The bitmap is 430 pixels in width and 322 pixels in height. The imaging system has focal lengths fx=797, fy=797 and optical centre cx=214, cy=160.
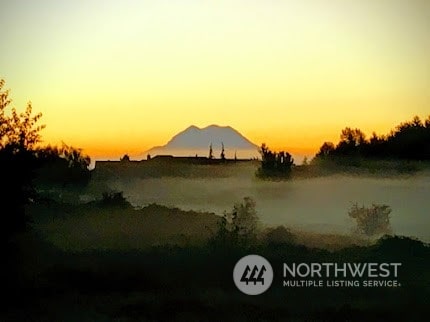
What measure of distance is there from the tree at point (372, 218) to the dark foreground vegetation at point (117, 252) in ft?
0.28

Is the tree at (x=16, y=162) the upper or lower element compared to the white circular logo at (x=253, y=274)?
upper

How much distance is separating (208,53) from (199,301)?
0.66m

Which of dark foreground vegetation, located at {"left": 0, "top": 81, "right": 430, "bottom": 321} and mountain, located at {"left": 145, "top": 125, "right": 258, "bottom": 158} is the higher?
mountain, located at {"left": 145, "top": 125, "right": 258, "bottom": 158}

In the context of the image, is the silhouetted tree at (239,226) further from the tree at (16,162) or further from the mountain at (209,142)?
the tree at (16,162)

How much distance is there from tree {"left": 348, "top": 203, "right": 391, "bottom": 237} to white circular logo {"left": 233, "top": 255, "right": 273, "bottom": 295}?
266mm

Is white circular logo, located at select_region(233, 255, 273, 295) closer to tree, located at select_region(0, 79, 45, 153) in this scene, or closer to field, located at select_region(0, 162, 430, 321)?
field, located at select_region(0, 162, 430, 321)

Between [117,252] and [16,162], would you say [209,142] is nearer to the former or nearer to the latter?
[117,252]

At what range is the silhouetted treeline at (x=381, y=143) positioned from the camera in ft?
7.00

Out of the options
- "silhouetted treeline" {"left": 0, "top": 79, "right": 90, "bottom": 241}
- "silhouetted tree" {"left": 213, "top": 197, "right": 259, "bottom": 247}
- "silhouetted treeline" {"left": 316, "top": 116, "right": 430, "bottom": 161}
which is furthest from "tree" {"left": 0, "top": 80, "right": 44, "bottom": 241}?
"silhouetted treeline" {"left": 316, "top": 116, "right": 430, "bottom": 161}

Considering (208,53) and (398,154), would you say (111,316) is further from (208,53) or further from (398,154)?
(398,154)

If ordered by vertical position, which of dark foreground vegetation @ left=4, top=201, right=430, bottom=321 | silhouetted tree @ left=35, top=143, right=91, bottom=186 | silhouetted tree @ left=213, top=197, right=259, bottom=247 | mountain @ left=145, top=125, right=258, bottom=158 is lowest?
dark foreground vegetation @ left=4, top=201, right=430, bottom=321

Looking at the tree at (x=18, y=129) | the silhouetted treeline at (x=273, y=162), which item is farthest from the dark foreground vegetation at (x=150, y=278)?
the tree at (x=18, y=129)

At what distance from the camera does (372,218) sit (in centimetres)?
213

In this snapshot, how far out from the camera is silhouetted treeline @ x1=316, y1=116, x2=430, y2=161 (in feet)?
7.00
